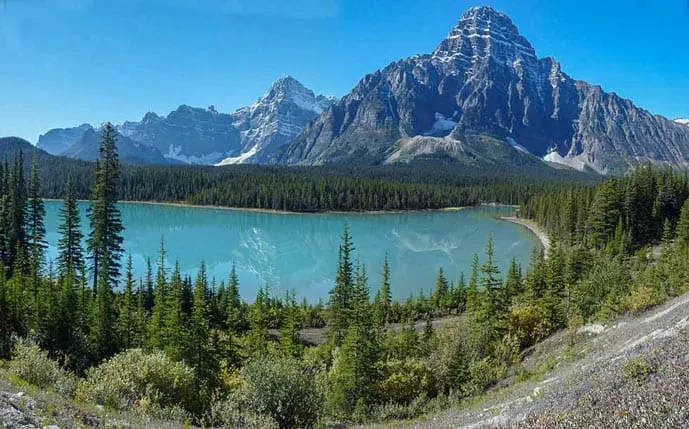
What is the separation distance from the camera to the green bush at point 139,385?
15.7 meters

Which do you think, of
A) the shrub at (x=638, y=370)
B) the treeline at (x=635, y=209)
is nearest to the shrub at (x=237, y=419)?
the shrub at (x=638, y=370)

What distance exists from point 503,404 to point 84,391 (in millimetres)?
14602

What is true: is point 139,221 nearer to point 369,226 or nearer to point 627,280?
point 369,226

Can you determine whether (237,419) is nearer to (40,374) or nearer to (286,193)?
(40,374)

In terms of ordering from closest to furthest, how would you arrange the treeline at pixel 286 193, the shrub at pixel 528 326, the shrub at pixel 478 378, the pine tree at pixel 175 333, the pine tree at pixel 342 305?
the shrub at pixel 478 378, the pine tree at pixel 175 333, the shrub at pixel 528 326, the pine tree at pixel 342 305, the treeline at pixel 286 193

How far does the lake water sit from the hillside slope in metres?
40.9

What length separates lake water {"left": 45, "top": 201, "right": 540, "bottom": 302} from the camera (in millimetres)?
72875

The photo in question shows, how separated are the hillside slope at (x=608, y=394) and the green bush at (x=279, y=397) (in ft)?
10.9

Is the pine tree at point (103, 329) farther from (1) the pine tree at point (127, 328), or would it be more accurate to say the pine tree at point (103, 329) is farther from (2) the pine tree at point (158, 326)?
(2) the pine tree at point (158, 326)

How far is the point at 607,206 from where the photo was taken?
74.2 meters

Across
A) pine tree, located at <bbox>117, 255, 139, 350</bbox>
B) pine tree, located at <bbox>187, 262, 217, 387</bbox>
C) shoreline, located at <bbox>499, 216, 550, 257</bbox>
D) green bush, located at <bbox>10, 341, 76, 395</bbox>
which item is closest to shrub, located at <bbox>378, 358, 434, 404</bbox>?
pine tree, located at <bbox>187, 262, 217, 387</bbox>

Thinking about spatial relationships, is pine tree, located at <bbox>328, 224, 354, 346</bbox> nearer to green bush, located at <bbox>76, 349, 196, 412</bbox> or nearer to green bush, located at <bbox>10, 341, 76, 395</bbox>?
green bush, located at <bbox>76, 349, 196, 412</bbox>

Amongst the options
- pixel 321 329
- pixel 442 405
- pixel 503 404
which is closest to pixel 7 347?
pixel 442 405

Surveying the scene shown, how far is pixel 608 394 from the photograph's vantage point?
11.4 meters
